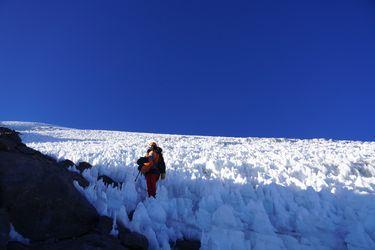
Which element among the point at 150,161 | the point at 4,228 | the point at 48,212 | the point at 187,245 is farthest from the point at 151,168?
the point at 4,228

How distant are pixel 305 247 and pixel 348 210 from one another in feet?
6.13

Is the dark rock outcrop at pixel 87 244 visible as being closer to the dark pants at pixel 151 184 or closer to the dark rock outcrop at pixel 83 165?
the dark pants at pixel 151 184

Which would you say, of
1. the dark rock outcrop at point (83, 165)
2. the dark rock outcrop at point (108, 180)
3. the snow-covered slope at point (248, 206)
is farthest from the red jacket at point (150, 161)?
the dark rock outcrop at point (83, 165)

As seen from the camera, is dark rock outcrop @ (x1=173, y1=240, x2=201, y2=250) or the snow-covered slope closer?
dark rock outcrop @ (x1=173, y1=240, x2=201, y2=250)

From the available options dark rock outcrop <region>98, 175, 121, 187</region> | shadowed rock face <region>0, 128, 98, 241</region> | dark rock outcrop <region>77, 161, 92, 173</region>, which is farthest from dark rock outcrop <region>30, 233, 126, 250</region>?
dark rock outcrop <region>77, 161, 92, 173</region>

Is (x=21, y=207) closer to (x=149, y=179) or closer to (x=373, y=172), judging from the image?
(x=149, y=179)

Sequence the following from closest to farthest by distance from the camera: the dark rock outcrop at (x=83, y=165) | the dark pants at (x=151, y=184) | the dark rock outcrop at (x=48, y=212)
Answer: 1. the dark rock outcrop at (x=48, y=212)
2. the dark pants at (x=151, y=184)
3. the dark rock outcrop at (x=83, y=165)

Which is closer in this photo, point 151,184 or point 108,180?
point 151,184

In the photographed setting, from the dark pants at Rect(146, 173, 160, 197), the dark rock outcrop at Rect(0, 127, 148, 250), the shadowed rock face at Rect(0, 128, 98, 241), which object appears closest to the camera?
the dark rock outcrop at Rect(0, 127, 148, 250)

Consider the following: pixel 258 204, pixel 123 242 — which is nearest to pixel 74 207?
pixel 123 242

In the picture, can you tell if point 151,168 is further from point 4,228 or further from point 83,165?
point 4,228

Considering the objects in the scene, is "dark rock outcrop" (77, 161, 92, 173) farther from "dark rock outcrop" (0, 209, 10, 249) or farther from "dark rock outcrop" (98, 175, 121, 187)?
"dark rock outcrop" (0, 209, 10, 249)

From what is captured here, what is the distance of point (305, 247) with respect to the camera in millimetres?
8062

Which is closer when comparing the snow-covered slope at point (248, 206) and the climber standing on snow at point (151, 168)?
the snow-covered slope at point (248, 206)
